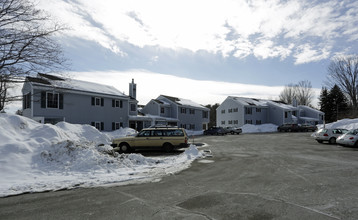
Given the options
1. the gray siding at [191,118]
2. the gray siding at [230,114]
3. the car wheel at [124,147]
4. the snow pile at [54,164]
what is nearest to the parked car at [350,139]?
the snow pile at [54,164]

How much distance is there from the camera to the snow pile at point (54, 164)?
7484 mm

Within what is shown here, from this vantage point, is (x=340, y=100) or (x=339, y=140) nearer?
(x=339, y=140)

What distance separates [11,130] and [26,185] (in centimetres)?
576

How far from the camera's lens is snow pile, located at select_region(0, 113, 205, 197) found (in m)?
7.48

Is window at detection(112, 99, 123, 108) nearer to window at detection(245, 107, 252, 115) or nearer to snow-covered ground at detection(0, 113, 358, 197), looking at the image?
snow-covered ground at detection(0, 113, 358, 197)

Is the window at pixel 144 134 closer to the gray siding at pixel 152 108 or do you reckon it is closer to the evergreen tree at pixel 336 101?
the gray siding at pixel 152 108

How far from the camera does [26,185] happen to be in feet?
23.1

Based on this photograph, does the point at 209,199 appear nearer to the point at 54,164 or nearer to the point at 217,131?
the point at 54,164

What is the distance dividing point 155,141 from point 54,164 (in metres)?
7.23

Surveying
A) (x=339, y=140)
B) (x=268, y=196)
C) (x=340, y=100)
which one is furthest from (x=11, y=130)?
(x=340, y=100)

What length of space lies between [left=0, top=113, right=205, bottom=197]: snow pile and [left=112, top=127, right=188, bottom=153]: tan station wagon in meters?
3.09

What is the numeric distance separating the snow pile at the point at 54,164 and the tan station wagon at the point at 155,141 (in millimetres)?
3094

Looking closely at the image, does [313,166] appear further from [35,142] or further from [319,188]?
[35,142]

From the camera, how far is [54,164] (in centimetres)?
937
